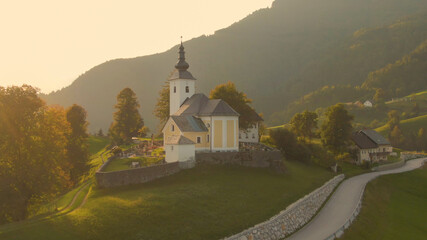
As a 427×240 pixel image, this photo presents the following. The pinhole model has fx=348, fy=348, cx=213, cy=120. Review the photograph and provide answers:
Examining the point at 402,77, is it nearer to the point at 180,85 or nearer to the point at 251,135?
the point at 251,135

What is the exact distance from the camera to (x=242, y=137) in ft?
173

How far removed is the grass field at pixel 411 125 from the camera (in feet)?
318

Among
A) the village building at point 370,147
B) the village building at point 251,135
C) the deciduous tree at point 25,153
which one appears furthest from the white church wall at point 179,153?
the village building at point 370,147

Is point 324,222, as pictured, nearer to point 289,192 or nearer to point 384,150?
point 289,192

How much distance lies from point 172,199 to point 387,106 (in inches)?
4678

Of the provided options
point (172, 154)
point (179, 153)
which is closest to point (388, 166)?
point (179, 153)

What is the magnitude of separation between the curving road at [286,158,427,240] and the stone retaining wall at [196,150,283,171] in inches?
263

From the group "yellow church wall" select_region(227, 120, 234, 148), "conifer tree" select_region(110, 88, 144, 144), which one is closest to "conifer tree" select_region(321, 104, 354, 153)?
"yellow church wall" select_region(227, 120, 234, 148)

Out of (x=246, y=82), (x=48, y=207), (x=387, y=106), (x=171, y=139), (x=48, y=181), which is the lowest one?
(x=48, y=207)

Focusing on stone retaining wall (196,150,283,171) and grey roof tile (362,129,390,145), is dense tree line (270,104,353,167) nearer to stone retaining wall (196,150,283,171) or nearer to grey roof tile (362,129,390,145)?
grey roof tile (362,129,390,145)

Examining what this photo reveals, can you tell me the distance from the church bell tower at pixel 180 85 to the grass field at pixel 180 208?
14.1 meters

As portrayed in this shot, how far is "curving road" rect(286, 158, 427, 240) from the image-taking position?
84.3 ft

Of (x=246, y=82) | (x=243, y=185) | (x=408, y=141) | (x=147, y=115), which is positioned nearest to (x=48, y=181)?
(x=243, y=185)

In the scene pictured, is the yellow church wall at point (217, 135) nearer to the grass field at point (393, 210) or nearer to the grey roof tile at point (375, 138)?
the grass field at point (393, 210)
